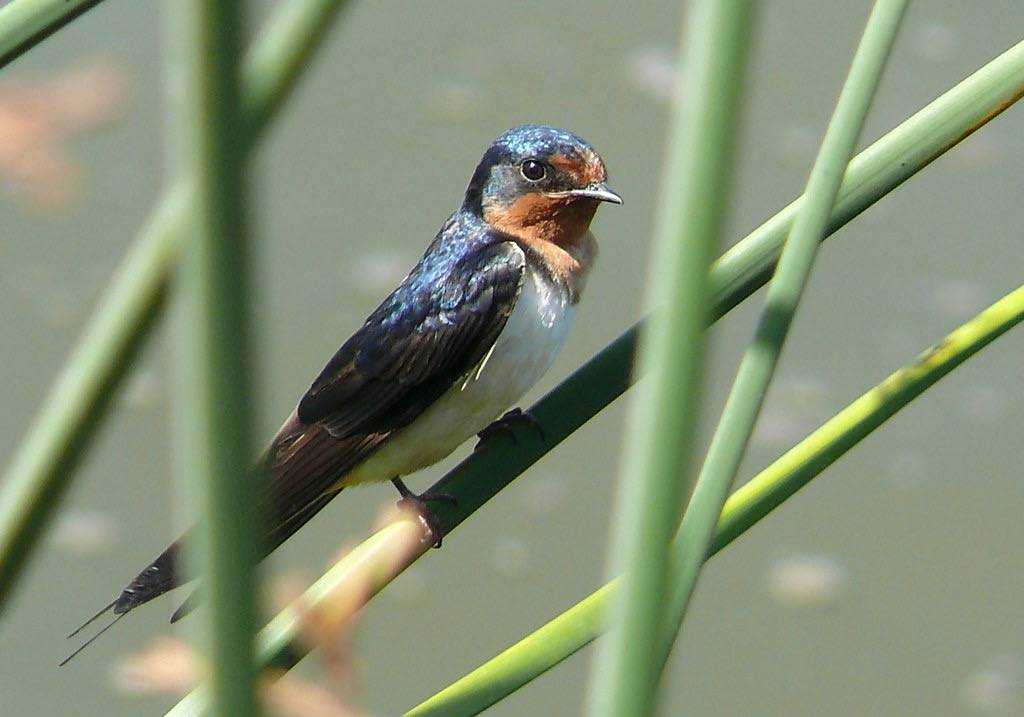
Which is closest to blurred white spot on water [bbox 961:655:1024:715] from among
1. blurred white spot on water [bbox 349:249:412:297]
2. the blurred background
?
the blurred background

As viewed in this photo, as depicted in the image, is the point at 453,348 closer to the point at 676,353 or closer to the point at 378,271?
the point at 676,353

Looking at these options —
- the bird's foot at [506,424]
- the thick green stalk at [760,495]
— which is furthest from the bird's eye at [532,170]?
the thick green stalk at [760,495]

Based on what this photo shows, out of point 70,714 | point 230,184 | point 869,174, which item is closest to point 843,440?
point 869,174

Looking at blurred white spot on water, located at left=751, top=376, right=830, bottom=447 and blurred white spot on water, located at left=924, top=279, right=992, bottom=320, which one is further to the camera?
blurred white spot on water, located at left=924, top=279, right=992, bottom=320

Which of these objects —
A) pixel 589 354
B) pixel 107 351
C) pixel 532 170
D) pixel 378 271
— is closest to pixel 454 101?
pixel 378 271

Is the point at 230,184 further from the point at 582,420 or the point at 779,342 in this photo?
the point at 582,420

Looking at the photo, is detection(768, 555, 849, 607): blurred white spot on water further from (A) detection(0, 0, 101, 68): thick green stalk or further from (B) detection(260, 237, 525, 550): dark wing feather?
(A) detection(0, 0, 101, 68): thick green stalk
